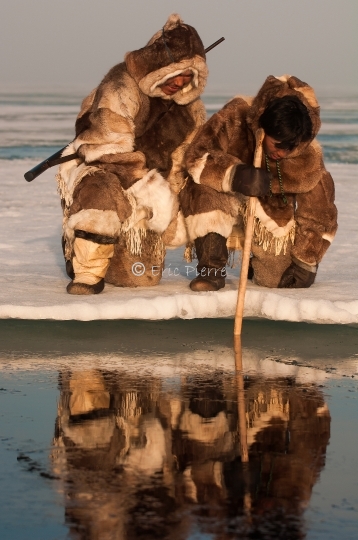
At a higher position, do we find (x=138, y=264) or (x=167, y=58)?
(x=167, y=58)

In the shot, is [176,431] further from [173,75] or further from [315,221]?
[173,75]

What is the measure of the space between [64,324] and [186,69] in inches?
57.8

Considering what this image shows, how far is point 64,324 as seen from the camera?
5324 mm

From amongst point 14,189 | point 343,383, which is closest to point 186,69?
point 343,383

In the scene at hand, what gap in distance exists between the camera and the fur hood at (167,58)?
570cm

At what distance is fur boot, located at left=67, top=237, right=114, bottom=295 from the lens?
5.70 m

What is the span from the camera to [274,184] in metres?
5.82

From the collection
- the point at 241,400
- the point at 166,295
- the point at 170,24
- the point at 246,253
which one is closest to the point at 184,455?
the point at 241,400

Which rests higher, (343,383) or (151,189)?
(151,189)

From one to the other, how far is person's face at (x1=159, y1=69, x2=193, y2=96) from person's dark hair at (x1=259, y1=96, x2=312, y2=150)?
0.59 meters

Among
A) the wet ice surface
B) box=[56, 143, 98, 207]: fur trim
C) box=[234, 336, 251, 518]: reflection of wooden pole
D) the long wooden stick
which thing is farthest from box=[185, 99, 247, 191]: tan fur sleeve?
box=[234, 336, 251, 518]: reflection of wooden pole

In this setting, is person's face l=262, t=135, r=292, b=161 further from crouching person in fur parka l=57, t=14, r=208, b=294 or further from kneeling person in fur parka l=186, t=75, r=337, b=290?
crouching person in fur parka l=57, t=14, r=208, b=294

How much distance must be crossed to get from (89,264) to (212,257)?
0.65m

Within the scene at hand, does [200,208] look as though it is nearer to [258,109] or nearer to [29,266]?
[258,109]
